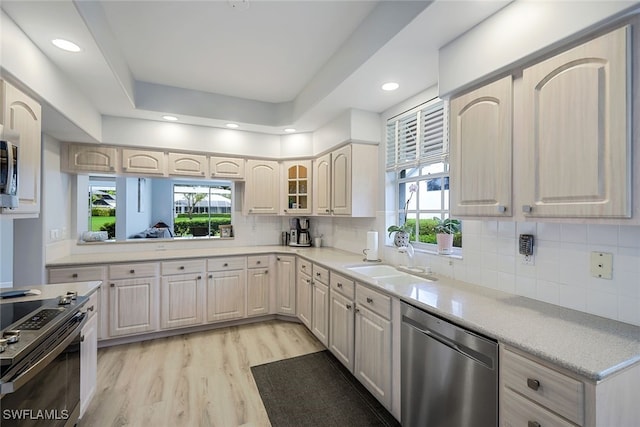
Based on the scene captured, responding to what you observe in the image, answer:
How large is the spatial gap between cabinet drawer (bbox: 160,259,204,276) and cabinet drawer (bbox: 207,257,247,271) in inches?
4.2

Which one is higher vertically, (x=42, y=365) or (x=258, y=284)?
(x=42, y=365)

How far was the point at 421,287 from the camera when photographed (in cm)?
200

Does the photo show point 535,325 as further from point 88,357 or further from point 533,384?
point 88,357

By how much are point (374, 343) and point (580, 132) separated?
1692 mm

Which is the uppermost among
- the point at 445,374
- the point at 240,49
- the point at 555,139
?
the point at 240,49

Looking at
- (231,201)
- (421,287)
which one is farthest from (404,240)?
(231,201)

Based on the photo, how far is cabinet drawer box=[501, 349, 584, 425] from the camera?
995 millimetres

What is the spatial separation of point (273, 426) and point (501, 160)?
2125 millimetres

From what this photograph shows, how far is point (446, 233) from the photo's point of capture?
7.55 ft

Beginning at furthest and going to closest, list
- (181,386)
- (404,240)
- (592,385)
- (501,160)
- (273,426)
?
(404,240)
(181,386)
(273,426)
(501,160)
(592,385)

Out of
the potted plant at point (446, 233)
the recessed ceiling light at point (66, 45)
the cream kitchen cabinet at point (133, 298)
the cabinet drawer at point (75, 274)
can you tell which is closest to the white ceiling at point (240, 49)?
the recessed ceiling light at point (66, 45)

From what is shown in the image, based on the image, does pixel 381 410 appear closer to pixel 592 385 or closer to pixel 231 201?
pixel 592 385

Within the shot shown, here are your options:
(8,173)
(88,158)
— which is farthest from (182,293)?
(8,173)

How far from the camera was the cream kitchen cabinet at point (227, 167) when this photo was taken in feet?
12.3
